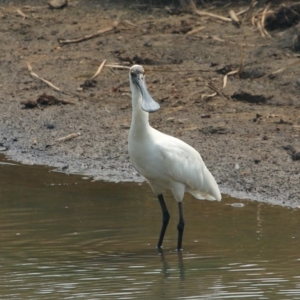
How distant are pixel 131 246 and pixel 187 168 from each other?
751 mm

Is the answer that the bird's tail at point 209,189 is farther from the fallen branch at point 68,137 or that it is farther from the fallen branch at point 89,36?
the fallen branch at point 89,36

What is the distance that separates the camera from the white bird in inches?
273

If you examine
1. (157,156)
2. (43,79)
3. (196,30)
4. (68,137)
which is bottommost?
(68,137)

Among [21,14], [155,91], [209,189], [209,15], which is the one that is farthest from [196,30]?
[209,189]

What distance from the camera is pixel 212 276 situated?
599 cm

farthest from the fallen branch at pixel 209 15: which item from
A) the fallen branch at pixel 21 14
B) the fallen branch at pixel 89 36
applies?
the fallen branch at pixel 21 14

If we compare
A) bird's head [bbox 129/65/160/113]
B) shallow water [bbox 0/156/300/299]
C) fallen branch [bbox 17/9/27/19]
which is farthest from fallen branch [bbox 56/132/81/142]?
fallen branch [bbox 17/9/27/19]

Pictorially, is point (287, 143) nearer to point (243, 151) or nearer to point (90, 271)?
point (243, 151)

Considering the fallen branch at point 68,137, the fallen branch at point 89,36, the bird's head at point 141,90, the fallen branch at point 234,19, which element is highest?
the bird's head at point 141,90

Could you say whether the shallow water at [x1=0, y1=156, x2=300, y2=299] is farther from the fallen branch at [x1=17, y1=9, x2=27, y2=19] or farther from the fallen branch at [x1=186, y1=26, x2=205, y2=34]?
the fallen branch at [x1=17, y1=9, x2=27, y2=19]

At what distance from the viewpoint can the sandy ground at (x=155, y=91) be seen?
31.3ft

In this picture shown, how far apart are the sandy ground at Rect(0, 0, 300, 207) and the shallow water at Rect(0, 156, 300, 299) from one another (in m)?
0.67

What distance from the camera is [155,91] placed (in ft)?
39.4

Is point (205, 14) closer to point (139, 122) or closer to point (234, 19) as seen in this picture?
point (234, 19)
